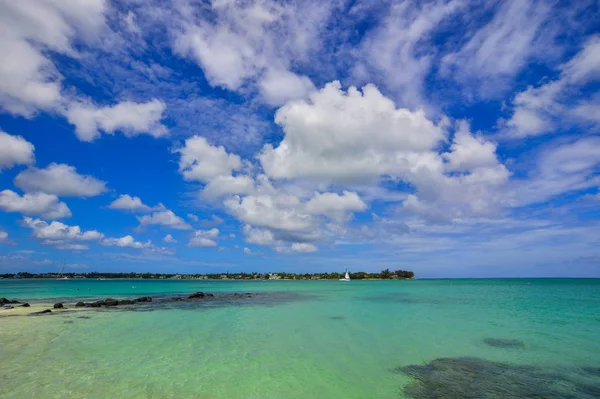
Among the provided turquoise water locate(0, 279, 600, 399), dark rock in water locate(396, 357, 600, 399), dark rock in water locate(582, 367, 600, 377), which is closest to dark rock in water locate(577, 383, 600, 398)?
dark rock in water locate(396, 357, 600, 399)

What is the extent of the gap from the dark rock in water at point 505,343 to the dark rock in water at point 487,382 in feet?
13.0

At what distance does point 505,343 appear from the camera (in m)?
17.7

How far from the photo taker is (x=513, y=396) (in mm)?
10289

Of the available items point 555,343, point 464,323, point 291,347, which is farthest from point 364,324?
point 555,343

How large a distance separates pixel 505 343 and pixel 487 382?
7813 millimetres

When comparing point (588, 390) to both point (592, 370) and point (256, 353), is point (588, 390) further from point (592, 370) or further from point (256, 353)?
point (256, 353)

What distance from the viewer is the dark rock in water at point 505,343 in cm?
1702

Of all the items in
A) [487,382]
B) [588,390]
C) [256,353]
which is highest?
[256,353]

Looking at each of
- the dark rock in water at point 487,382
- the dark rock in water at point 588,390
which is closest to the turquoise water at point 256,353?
the dark rock in water at point 588,390

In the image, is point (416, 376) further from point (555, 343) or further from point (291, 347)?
point (555, 343)

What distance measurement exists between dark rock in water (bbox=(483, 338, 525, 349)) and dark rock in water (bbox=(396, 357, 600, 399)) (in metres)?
3.97

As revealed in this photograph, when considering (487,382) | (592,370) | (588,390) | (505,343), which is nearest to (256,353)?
(487,382)

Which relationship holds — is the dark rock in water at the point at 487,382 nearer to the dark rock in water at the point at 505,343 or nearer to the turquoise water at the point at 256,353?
the turquoise water at the point at 256,353

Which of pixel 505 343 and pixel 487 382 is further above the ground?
pixel 505 343
